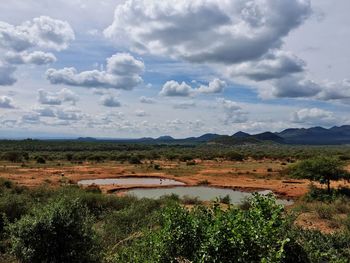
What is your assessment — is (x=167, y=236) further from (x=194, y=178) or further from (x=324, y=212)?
(x=194, y=178)

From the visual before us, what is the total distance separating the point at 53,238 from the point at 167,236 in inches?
192

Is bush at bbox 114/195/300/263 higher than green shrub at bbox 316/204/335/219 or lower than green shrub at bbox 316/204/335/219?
higher

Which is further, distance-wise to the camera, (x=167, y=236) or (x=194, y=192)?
(x=194, y=192)

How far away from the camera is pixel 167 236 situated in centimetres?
795

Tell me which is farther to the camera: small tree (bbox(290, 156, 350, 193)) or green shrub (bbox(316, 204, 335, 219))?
small tree (bbox(290, 156, 350, 193))

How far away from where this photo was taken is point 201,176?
49.7m

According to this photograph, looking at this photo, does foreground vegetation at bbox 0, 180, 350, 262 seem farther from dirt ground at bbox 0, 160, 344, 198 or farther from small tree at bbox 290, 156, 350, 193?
dirt ground at bbox 0, 160, 344, 198

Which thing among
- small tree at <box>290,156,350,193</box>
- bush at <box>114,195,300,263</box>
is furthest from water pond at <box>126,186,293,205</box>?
bush at <box>114,195,300,263</box>

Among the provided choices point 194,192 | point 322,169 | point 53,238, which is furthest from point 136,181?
point 53,238

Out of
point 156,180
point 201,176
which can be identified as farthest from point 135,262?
point 201,176

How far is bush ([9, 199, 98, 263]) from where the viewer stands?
37.3 feet

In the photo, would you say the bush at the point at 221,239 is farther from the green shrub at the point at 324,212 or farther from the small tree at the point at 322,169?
the small tree at the point at 322,169

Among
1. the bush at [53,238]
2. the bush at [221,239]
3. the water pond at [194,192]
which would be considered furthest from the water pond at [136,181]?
the bush at [221,239]

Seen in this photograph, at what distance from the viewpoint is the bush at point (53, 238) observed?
1138 centimetres
